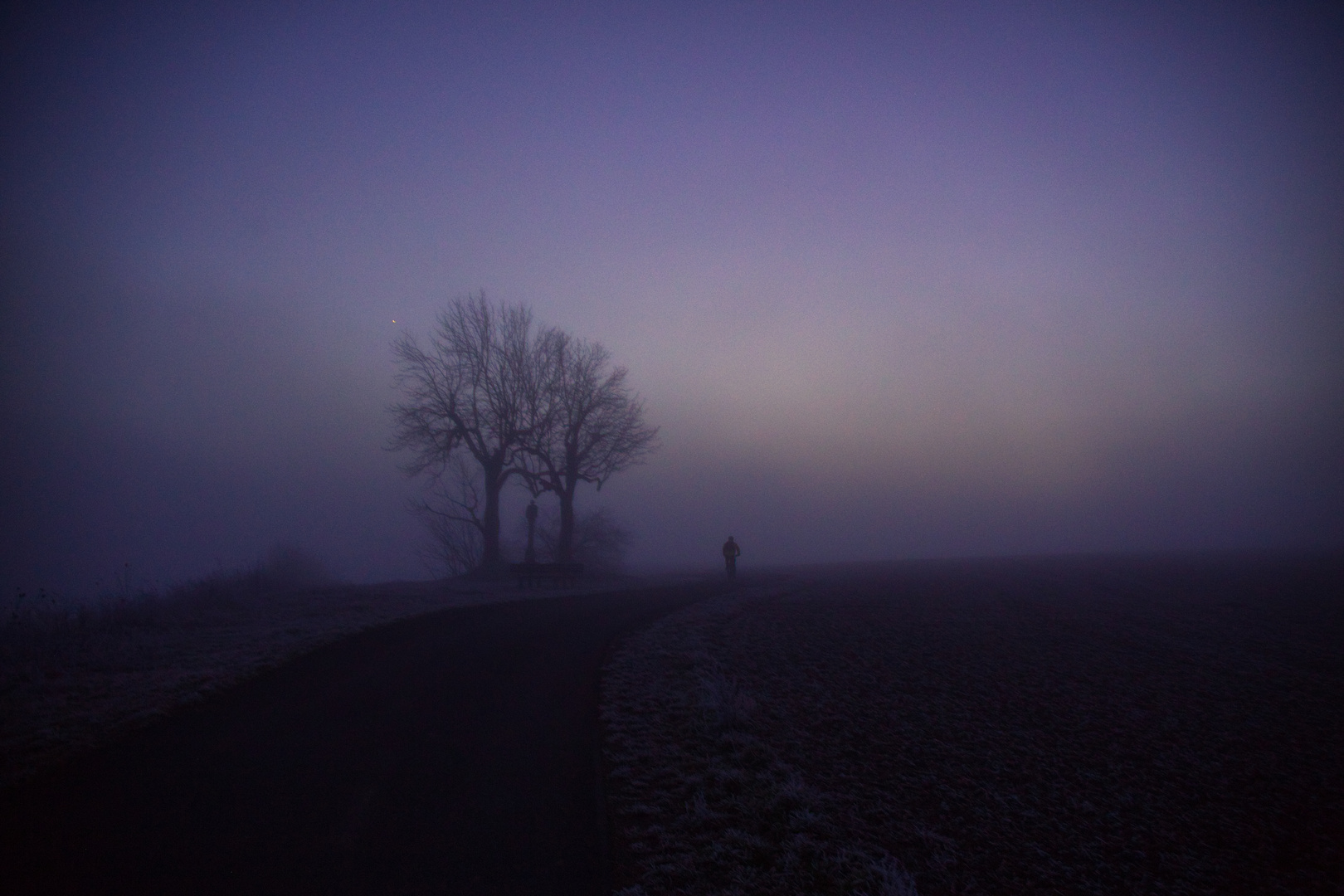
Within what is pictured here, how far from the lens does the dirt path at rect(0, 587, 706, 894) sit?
4.70 meters

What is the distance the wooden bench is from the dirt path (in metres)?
18.1

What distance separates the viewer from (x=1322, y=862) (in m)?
6.53

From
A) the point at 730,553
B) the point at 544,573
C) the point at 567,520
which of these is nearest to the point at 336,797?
the point at 544,573

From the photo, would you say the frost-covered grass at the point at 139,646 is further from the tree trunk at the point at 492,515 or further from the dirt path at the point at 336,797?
the tree trunk at the point at 492,515

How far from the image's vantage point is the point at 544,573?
94.5 ft

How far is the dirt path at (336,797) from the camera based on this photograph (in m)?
4.70

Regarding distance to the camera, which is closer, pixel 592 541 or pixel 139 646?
pixel 139 646

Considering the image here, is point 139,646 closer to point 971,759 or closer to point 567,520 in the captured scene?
point 971,759

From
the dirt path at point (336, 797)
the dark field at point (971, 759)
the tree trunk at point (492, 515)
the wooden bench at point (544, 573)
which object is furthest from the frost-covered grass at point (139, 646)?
the tree trunk at point (492, 515)

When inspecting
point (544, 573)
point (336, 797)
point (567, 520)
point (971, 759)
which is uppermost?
point (567, 520)

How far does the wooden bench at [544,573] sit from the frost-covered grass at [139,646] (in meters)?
7.19

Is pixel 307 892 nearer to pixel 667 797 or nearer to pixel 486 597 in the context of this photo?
pixel 667 797

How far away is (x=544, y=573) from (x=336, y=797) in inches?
910

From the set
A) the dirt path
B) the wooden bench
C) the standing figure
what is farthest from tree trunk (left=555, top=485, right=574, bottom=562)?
the dirt path
